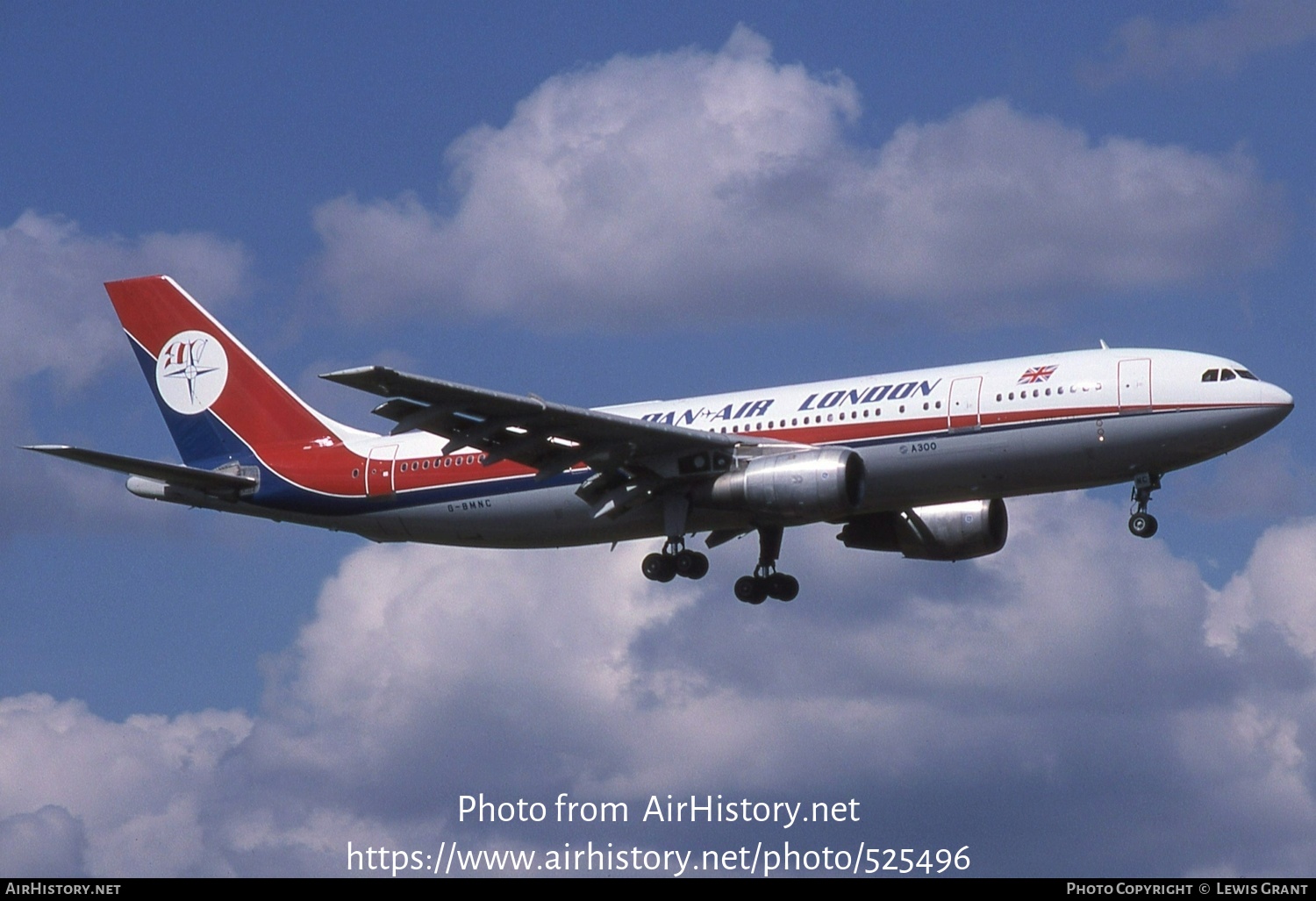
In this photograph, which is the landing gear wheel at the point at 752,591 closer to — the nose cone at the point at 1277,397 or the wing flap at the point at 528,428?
the wing flap at the point at 528,428

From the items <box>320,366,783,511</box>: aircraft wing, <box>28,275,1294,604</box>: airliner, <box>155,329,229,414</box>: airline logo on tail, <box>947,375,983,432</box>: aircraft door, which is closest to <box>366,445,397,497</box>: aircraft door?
<box>28,275,1294,604</box>: airliner

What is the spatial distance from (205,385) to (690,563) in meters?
18.2

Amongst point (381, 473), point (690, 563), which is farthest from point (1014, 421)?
point (381, 473)

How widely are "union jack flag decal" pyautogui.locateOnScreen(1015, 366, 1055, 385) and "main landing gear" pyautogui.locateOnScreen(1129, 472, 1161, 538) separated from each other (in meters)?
3.38

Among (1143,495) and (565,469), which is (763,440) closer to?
(565,469)

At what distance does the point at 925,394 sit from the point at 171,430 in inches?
1005

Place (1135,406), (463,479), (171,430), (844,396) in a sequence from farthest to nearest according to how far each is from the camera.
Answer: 1. (171,430)
2. (463,479)
3. (844,396)
4. (1135,406)

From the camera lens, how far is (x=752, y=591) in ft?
192

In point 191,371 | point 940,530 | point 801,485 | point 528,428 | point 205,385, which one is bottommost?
point 801,485

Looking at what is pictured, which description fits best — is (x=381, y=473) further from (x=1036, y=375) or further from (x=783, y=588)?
(x=1036, y=375)

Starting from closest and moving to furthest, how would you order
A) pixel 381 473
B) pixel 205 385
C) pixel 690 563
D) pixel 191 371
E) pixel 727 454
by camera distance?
pixel 727 454 → pixel 690 563 → pixel 381 473 → pixel 205 385 → pixel 191 371

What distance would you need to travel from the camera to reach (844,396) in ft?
173
